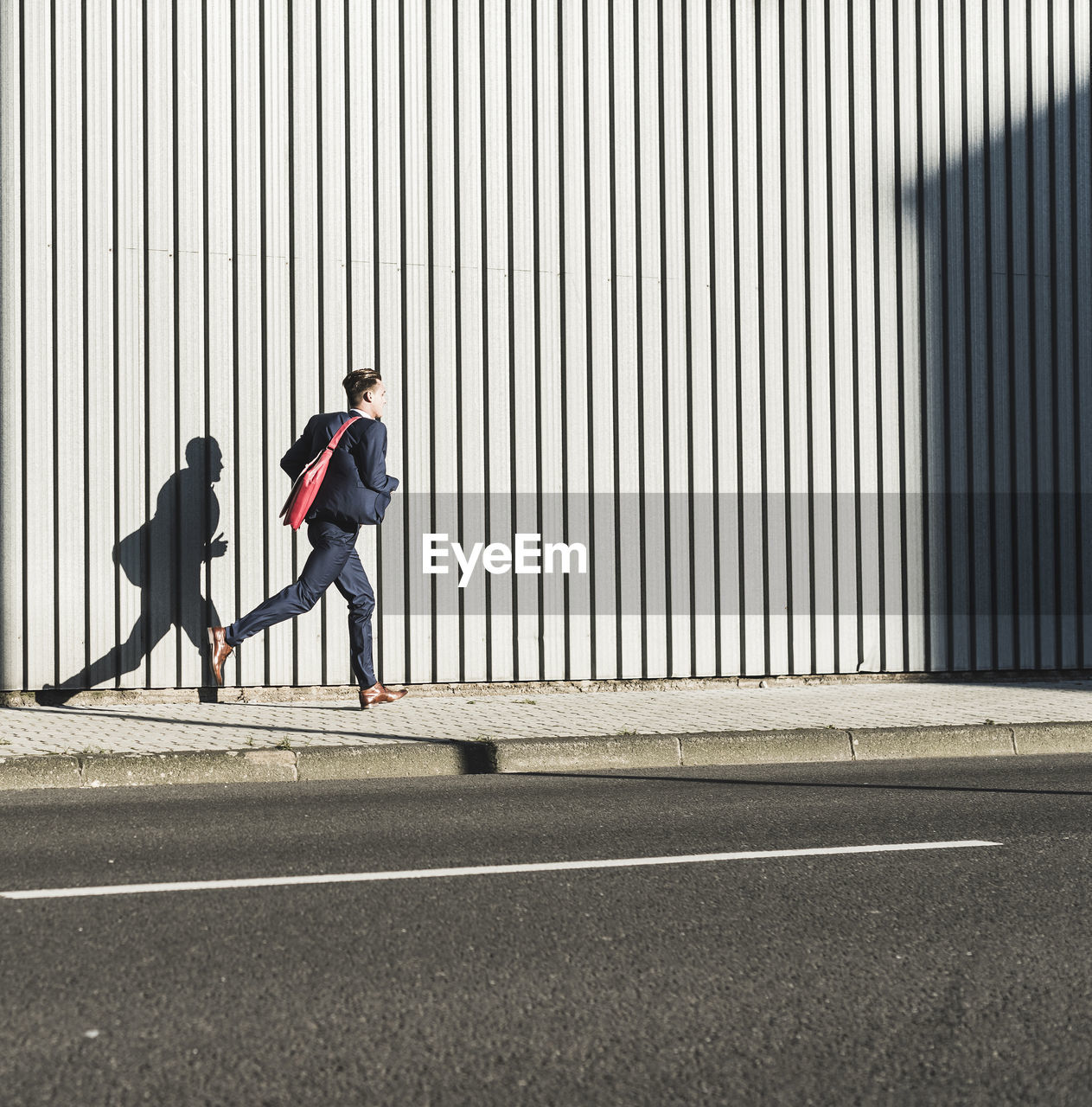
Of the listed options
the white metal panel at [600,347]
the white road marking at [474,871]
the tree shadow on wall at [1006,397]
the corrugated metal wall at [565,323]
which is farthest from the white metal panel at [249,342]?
the tree shadow on wall at [1006,397]

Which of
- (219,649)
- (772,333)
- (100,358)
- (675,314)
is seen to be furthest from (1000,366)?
(100,358)

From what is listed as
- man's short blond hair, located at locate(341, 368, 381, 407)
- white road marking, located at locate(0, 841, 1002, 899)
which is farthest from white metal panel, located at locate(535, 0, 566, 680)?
white road marking, located at locate(0, 841, 1002, 899)

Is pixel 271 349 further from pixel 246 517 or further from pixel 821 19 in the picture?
pixel 821 19

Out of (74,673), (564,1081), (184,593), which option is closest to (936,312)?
(184,593)

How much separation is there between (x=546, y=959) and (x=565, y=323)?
6.73 m

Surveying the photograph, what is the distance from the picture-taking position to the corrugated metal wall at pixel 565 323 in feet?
29.8

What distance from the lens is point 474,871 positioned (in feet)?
15.7

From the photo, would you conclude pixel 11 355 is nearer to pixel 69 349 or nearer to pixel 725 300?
pixel 69 349

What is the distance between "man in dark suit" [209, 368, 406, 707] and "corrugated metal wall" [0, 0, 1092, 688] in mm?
880

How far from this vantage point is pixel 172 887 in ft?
14.7

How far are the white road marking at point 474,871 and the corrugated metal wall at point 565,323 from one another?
15.5ft

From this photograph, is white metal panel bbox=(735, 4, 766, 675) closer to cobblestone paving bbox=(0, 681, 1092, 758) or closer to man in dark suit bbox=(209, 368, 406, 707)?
cobblestone paving bbox=(0, 681, 1092, 758)

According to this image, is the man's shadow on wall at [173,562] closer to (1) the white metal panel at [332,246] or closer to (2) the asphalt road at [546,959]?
(1) the white metal panel at [332,246]

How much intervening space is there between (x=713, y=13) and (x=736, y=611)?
4.59 metres
